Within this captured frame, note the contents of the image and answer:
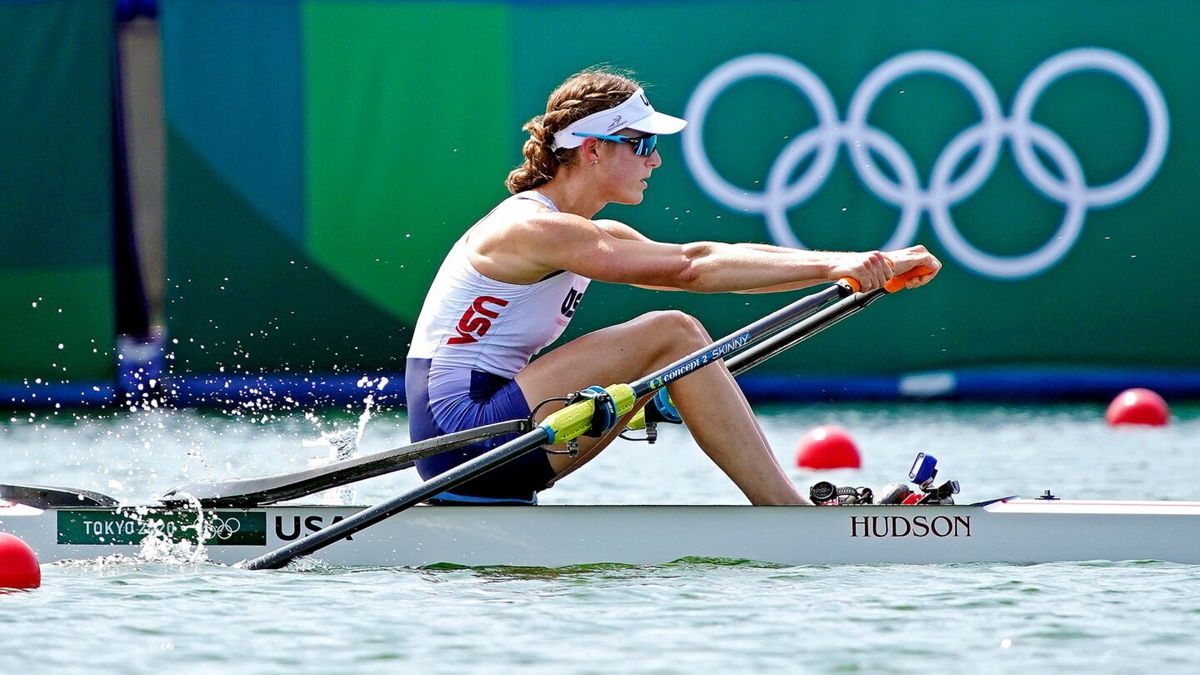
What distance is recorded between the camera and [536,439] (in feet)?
15.6

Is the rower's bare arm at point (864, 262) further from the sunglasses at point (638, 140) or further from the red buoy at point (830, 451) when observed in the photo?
the red buoy at point (830, 451)

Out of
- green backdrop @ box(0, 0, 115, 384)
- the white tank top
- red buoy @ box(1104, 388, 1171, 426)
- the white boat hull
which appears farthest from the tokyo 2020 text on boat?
green backdrop @ box(0, 0, 115, 384)

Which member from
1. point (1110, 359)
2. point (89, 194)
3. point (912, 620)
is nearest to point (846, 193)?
point (1110, 359)

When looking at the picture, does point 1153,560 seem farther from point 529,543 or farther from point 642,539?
point 529,543

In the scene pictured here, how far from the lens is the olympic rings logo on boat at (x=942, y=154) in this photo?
1059 centimetres

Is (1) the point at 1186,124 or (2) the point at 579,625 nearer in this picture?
(2) the point at 579,625

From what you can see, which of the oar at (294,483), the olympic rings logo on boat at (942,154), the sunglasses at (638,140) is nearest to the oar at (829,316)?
the sunglasses at (638,140)

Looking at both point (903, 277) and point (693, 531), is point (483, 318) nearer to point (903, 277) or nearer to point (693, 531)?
point (693, 531)

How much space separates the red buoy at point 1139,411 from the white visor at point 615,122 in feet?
16.7

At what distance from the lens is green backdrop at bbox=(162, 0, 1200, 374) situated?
10602mm

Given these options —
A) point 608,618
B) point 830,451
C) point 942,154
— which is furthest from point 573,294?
point 942,154

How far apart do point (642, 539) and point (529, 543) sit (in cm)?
31

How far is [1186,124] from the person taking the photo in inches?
416

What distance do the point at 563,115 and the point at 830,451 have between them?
348 cm
